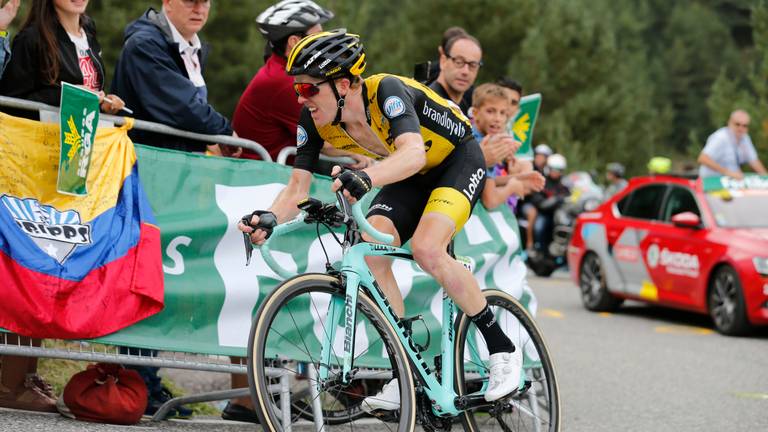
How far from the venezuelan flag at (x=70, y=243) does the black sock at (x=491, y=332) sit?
1.68 meters

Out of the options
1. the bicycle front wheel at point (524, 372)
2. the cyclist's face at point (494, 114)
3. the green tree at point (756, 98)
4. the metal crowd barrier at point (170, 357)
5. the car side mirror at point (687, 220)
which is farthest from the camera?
the green tree at point (756, 98)

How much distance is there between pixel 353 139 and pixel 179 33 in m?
1.98

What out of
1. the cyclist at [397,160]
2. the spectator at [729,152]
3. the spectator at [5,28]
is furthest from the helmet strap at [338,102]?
the spectator at [729,152]

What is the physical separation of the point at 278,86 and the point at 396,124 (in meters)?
2.19

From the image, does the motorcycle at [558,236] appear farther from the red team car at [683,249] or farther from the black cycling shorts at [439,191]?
the black cycling shorts at [439,191]

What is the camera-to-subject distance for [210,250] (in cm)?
659

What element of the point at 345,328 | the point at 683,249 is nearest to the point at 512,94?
the point at 345,328

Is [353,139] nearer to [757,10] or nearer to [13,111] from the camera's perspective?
[13,111]

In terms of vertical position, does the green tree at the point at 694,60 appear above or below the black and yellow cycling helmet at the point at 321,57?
above

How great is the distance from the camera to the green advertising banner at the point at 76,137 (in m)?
5.99

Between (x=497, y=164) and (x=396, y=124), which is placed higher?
(x=396, y=124)

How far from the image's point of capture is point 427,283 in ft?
24.1

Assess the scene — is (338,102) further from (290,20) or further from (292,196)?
(290,20)

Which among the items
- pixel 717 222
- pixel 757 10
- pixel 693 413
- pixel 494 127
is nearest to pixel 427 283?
pixel 494 127
